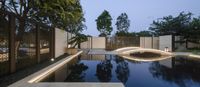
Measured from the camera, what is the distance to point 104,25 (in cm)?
4041

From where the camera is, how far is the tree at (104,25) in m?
40.1

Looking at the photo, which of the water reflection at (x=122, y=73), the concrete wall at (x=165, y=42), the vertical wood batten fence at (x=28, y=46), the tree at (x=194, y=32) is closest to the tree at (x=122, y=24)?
the concrete wall at (x=165, y=42)

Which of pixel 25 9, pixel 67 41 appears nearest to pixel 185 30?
pixel 67 41

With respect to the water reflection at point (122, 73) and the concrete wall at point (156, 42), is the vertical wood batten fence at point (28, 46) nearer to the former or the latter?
the water reflection at point (122, 73)

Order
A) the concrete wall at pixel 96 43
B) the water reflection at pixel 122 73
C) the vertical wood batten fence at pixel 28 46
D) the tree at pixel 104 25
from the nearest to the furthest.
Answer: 1. the vertical wood batten fence at pixel 28 46
2. the water reflection at pixel 122 73
3. the concrete wall at pixel 96 43
4. the tree at pixel 104 25

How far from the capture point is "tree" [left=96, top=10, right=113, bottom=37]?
40125 mm

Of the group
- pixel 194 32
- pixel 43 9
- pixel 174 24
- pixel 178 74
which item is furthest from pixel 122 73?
pixel 174 24

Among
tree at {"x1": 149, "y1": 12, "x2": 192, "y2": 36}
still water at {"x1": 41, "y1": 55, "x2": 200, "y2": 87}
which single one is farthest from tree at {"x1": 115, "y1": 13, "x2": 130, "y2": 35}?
still water at {"x1": 41, "y1": 55, "x2": 200, "y2": 87}

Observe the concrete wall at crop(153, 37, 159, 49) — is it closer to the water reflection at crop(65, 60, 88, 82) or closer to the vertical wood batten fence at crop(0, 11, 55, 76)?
the vertical wood batten fence at crop(0, 11, 55, 76)

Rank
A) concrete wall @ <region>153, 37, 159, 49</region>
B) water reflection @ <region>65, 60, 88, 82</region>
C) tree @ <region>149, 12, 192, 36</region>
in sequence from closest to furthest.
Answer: water reflection @ <region>65, 60, 88, 82</region>, tree @ <region>149, 12, 192, 36</region>, concrete wall @ <region>153, 37, 159, 49</region>

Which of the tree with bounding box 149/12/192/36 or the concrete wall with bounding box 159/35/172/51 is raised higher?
the tree with bounding box 149/12/192/36

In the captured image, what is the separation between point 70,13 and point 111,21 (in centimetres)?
2789

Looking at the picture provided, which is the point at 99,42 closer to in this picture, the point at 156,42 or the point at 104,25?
the point at 156,42

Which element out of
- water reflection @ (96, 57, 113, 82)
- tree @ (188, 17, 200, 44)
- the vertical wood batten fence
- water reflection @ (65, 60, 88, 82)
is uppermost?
tree @ (188, 17, 200, 44)
